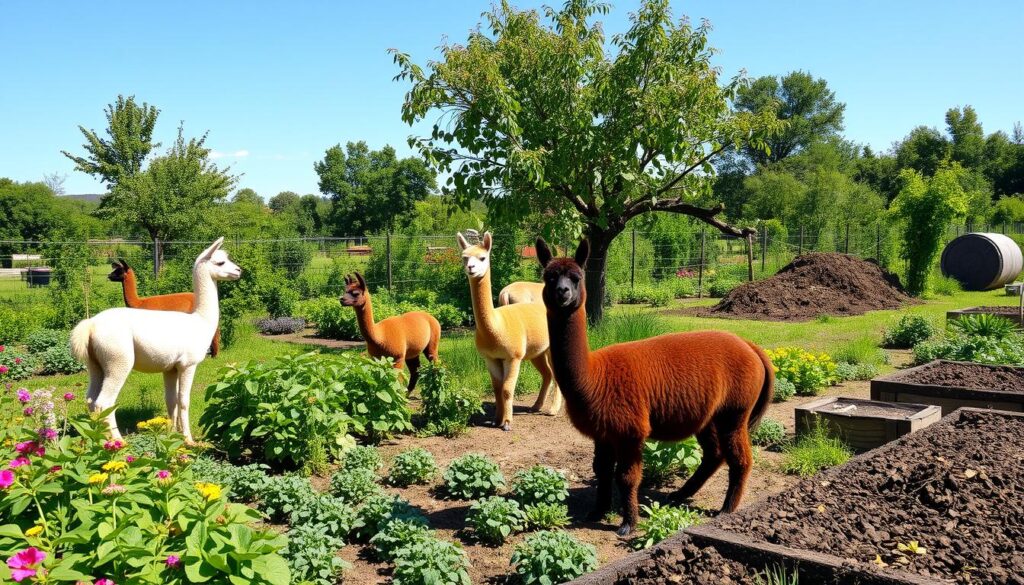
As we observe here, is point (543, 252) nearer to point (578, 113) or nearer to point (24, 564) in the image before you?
point (24, 564)

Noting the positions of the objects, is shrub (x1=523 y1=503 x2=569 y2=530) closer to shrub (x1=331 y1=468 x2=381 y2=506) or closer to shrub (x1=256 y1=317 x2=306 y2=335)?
shrub (x1=331 y1=468 x2=381 y2=506)

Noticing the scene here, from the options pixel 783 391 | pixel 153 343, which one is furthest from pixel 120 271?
→ pixel 783 391

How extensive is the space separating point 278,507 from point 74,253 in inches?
507

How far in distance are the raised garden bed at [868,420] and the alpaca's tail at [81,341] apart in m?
6.47

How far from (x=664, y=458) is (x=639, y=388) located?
4.31 ft

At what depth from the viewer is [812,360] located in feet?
31.5

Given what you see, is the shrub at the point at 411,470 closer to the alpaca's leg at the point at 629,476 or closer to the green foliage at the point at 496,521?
the green foliage at the point at 496,521

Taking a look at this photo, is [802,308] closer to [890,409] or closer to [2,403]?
[890,409]

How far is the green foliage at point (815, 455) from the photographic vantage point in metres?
6.05

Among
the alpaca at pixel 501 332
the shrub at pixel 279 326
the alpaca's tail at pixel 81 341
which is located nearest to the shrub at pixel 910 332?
the alpaca at pixel 501 332

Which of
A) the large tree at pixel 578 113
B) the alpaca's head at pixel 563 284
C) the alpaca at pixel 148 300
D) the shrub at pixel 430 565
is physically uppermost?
the large tree at pixel 578 113

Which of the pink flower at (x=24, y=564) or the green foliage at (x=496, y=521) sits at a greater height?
the pink flower at (x=24, y=564)

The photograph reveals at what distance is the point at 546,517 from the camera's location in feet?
16.0

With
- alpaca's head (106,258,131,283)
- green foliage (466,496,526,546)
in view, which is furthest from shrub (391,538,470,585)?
alpaca's head (106,258,131,283)
